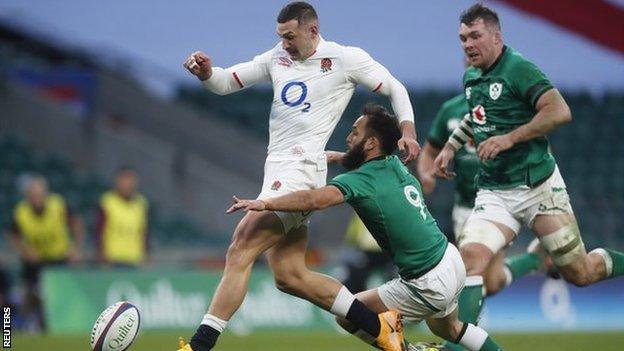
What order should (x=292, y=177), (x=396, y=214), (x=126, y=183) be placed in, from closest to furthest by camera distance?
(x=396, y=214)
(x=292, y=177)
(x=126, y=183)

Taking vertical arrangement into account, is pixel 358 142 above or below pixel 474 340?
above

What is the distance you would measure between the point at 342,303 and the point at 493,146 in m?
1.30

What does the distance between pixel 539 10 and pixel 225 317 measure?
1328 centimetres

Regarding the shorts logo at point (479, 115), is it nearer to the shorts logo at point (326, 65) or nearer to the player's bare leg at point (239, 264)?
the shorts logo at point (326, 65)

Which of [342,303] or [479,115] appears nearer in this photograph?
[342,303]

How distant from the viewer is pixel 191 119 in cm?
2206

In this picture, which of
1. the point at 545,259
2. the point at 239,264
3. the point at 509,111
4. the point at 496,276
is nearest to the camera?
the point at 239,264

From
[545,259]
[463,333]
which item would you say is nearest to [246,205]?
[463,333]

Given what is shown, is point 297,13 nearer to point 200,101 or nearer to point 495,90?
point 495,90

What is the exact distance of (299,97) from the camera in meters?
7.89

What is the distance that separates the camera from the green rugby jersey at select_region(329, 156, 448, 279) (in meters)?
7.22

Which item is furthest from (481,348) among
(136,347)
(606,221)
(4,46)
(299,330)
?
(4,46)

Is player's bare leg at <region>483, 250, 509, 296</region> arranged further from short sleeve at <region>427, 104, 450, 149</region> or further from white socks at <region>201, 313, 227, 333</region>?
white socks at <region>201, 313, 227, 333</region>

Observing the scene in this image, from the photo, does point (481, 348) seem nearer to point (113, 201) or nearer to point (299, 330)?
point (299, 330)
